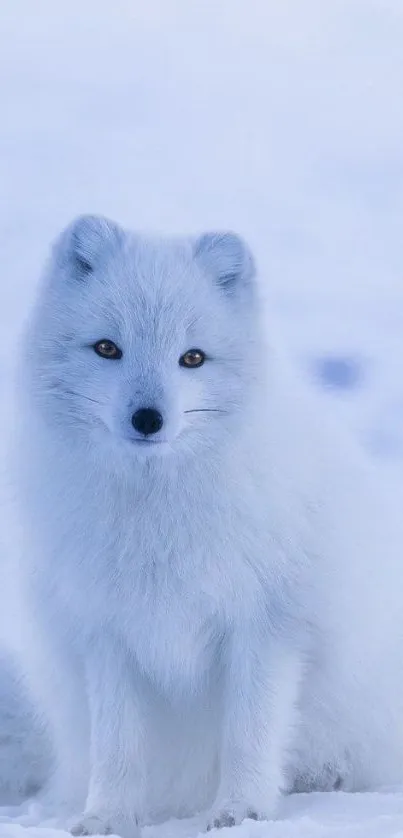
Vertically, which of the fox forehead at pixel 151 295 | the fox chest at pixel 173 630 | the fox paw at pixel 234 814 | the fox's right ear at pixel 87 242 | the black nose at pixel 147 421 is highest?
the fox's right ear at pixel 87 242

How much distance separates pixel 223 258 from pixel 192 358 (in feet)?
1.06

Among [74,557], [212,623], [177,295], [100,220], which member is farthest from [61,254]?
[212,623]

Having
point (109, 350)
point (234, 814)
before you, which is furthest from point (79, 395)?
point (234, 814)

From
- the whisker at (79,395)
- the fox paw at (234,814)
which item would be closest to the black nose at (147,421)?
the whisker at (79,395)

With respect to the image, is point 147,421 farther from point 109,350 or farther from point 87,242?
point 87,242

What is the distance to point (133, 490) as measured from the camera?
2.51m

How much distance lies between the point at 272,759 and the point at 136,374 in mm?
962

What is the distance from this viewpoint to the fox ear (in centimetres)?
259

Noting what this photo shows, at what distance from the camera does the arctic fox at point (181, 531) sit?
2.41 m

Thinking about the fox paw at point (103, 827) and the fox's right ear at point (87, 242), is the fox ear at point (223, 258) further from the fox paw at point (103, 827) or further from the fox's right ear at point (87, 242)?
the fox paw at point (103, 827)

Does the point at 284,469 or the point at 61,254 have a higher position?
the point at 61,254

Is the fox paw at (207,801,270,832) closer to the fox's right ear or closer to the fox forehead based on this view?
the fox forehead

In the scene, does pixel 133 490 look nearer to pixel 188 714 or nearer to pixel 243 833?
pixel 188 714

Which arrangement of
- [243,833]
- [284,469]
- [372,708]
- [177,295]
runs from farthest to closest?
[372,708] → [284,469] → [177,295] → [243,833]
